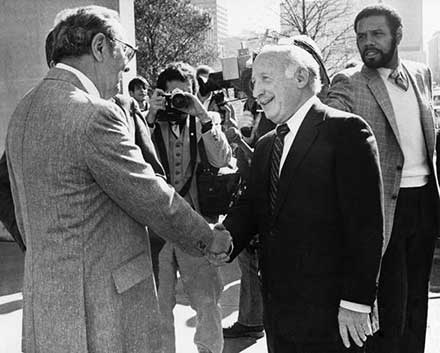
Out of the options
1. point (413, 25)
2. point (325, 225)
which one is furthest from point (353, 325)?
point (413, 25)

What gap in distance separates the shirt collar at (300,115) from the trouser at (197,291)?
5.24ft

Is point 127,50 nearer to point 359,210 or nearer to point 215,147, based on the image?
point 359,210

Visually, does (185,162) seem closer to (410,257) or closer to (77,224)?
(410,257)

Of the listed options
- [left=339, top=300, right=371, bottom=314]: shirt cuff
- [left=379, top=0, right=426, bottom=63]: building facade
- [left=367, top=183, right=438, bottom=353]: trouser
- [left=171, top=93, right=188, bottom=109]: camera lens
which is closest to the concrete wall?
[left=171, top=93, right=188, bottom=109]: camera lens

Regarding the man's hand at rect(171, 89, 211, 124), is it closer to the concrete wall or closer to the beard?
the beard

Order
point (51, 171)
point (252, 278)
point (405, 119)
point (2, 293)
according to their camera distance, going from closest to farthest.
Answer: point (51, 171) < point (405, 119) < point (252, 278) < point (2, 293)

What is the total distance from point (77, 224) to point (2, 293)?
451 centimetres

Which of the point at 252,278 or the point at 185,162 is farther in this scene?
the point at 252,278

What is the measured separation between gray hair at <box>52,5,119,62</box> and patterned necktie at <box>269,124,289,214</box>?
0.80m

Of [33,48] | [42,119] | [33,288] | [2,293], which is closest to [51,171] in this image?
[42,119]

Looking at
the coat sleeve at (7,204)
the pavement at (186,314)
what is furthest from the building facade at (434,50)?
the coat sleeve at (7,204)

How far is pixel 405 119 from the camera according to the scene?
12.0 feet

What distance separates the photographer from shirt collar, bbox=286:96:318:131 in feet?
9.05

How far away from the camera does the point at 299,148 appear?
2.70 metres
